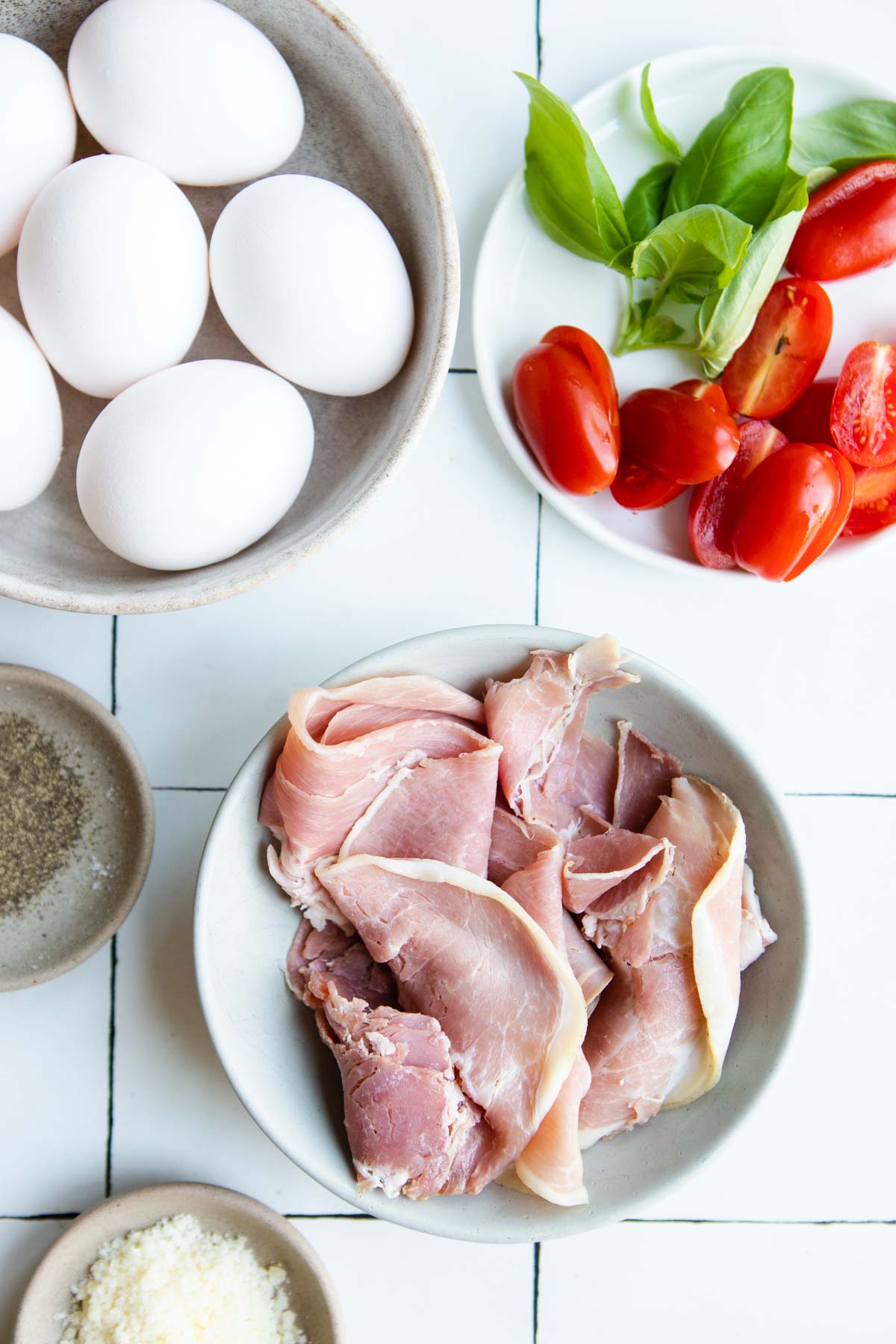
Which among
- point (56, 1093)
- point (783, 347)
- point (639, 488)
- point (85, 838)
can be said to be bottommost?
point (56, 1093)

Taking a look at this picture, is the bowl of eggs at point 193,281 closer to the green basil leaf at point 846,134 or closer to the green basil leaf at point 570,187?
the green basil leaf at point 570,187

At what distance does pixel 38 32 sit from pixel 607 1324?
1.19m

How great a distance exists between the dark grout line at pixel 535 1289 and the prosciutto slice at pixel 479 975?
9.9 inches

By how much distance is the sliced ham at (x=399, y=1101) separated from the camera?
782mm

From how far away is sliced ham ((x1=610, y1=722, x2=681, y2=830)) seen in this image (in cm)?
89

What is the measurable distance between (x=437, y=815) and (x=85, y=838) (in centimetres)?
32

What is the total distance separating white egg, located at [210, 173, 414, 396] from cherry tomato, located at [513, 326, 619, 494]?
143 mm

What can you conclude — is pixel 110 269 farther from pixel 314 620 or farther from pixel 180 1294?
pixel 180 1294

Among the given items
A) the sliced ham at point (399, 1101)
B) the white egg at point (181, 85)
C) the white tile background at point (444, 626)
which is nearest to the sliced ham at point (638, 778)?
the white tile background at point (444, 626)

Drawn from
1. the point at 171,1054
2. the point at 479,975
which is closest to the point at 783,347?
the point at 479,975

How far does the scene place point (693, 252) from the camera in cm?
87

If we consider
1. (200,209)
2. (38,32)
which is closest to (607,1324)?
(200,209)

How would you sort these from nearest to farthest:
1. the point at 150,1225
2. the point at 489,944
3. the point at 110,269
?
the point at 110,269 → the point at 489,944 → the point at 150,1225

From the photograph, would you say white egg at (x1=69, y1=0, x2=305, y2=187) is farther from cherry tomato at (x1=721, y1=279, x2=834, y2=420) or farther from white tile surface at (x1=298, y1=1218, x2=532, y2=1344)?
white tile surface at (x1=298, y1=1218, x2=532, y2=1344)
